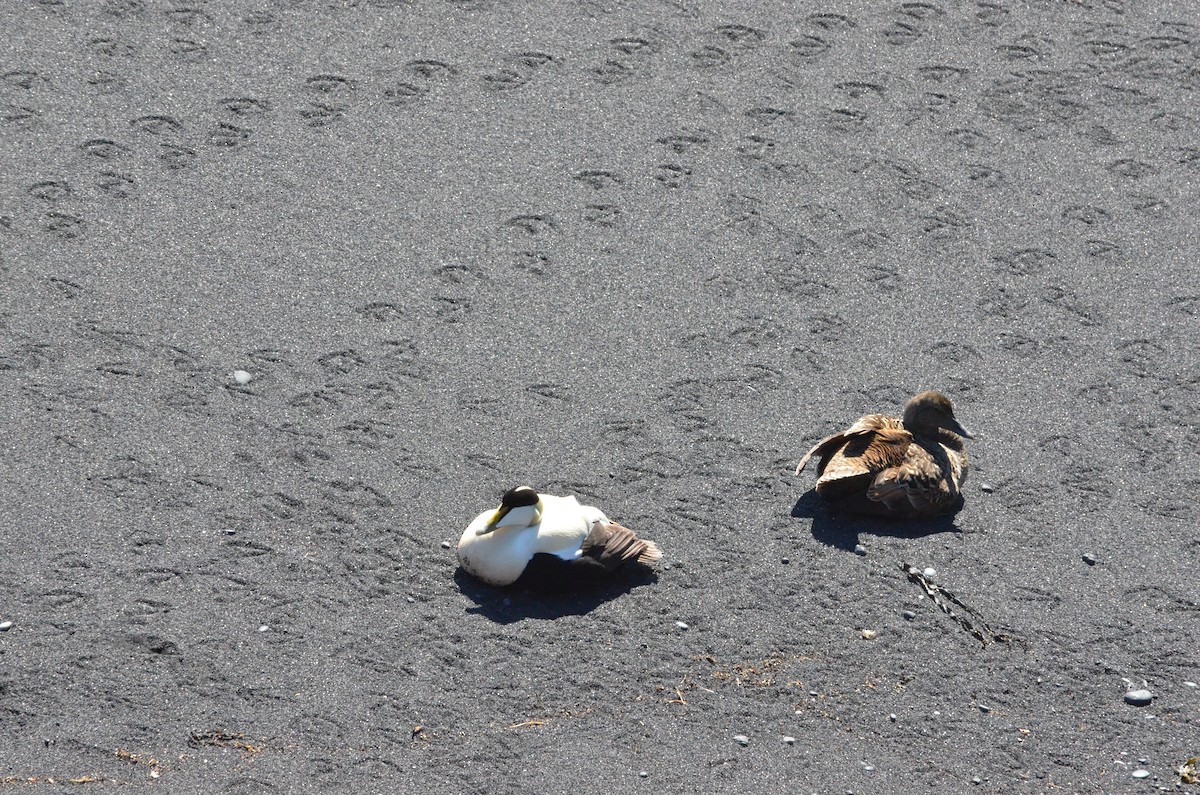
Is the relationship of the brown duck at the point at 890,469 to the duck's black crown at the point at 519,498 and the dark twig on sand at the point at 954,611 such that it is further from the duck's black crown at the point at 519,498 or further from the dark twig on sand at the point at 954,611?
the duck's black crown at the point at 519,498

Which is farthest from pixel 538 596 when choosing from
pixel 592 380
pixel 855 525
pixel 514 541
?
pixel 592 380

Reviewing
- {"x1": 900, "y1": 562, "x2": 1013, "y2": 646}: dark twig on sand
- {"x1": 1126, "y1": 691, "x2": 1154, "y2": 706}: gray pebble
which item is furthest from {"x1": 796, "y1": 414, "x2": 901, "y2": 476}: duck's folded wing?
{"x1": 1126, "y1": 691, "x2": 1154, "y2": 706}: gray pebble

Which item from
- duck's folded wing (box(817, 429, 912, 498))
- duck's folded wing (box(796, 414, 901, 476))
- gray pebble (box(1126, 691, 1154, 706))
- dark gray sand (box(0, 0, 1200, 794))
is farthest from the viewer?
duck's folded wing (box(796, 414, 901, 476))

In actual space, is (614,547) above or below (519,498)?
below

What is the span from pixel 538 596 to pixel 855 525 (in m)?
1.41

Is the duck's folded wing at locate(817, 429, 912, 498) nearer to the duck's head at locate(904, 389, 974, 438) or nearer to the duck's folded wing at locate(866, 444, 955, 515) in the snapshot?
the duck's folded wing at locate(866, 444, 955, 515)

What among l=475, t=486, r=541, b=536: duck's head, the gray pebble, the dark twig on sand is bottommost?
the gray pebble

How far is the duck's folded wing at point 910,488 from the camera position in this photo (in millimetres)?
6160

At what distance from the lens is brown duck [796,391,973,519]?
20.2 ft

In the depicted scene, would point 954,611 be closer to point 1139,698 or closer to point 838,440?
point 1139,698

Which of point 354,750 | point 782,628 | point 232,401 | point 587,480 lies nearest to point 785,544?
point 782,628

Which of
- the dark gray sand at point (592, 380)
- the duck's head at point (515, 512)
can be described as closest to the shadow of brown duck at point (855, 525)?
the dark gray sand at point (592, 380)

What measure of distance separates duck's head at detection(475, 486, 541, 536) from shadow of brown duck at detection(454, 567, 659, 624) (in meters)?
0.21

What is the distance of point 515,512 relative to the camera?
18.9 feet
